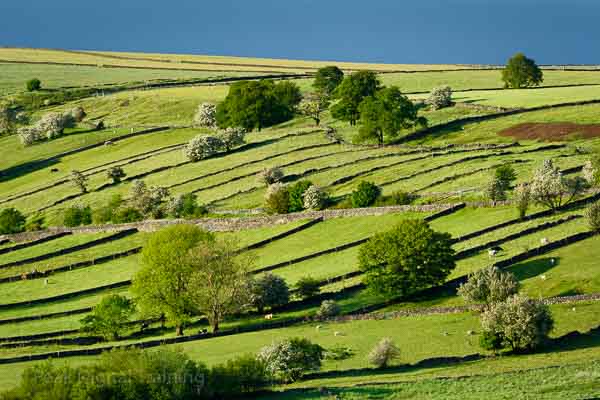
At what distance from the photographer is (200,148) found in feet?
468

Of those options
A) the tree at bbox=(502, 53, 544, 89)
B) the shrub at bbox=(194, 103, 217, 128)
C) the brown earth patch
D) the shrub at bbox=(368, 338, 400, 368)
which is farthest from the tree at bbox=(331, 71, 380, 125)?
the shrub at bbox=(368, 338, 400, 368)

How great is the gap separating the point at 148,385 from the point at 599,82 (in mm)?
133390

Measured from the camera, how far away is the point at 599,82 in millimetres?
172750

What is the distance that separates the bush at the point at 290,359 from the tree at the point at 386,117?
76.2 metres

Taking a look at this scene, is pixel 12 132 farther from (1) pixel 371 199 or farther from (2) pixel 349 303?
(2) pixel 349 303

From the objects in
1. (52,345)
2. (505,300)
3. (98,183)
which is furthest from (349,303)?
(98,183)

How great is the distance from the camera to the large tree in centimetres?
16062

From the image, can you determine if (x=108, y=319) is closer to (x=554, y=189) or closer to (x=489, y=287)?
(x=489, y=287)

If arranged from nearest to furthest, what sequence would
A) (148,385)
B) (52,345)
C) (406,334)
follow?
(148,385), (406,334), (52,345)

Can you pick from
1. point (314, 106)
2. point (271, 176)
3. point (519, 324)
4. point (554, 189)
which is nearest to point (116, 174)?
point (271, 176)

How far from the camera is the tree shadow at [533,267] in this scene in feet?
259

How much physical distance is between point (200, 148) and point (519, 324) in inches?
3309

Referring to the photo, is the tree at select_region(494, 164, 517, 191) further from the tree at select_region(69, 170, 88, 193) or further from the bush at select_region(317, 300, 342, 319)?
the tree at select_region(69, 170, 88, 193)

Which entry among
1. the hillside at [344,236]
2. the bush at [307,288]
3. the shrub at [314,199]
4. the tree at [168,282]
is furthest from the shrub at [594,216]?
the shrub at [314,199]
